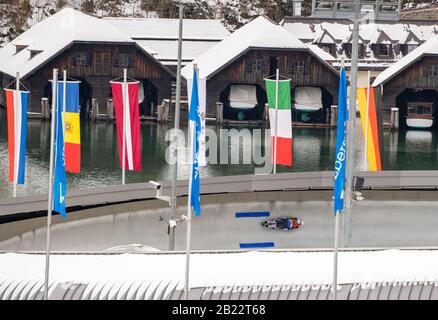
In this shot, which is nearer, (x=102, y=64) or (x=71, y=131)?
(x=71, y=131)

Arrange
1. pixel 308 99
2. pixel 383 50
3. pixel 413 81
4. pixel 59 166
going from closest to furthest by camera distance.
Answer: pixel 59 166
pixel 413 81
pixel 308 99
pixel 383 50

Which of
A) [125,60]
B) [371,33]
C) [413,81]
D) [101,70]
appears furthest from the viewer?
[371,33]

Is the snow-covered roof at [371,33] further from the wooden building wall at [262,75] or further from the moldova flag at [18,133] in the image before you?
the moldova flag at [18,133]

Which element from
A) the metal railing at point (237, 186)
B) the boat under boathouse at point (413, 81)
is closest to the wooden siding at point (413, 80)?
the boat under boathouse at point (413, 81)

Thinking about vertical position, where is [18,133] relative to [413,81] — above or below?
below

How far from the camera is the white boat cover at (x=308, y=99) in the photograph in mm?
82875

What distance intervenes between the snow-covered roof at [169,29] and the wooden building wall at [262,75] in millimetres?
12930

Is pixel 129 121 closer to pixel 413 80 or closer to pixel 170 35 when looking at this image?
pixel 413 80

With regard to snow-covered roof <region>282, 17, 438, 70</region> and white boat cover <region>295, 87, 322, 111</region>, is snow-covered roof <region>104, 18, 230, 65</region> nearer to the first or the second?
snow-covered roof <region>282, 17, 438, 70</region>

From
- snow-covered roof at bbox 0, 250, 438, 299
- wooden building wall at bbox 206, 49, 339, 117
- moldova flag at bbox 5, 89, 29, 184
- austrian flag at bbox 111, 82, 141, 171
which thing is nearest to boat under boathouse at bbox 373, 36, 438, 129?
wooden building wall at bbox 206, 49, 339, 117

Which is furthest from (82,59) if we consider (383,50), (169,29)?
(383,50)

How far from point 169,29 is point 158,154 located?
31550 mm

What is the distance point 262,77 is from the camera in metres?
82.4
